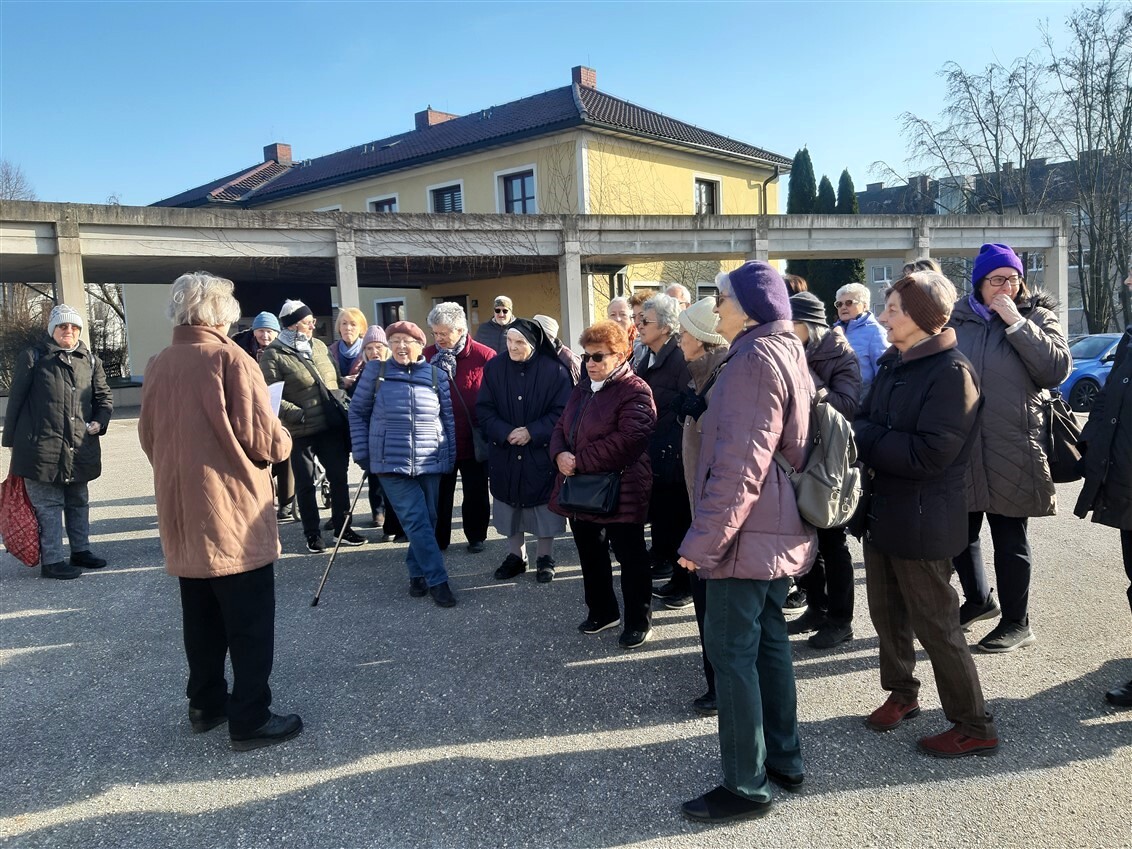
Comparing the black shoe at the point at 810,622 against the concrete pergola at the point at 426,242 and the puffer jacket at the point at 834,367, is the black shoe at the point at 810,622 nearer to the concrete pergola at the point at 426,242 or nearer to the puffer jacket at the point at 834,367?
the puffer jacket at the point at 834,367

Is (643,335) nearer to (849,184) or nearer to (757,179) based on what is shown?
(757,179)

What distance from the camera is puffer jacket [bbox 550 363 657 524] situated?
4.44 metres

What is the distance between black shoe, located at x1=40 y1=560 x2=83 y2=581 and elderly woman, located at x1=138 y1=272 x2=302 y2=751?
337 centimetres

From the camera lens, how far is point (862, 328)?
5.69 m

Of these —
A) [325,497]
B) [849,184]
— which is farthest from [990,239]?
[325,497]

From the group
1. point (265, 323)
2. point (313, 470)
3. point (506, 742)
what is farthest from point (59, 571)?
point (506, 742)

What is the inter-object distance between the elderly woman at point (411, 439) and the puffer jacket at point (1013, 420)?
10.9 feet

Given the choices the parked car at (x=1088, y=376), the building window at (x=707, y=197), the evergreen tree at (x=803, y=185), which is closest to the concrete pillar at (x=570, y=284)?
the parked car at (x=1088, y=376)

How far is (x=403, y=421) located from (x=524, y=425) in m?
0.87

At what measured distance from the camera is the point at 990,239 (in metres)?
22.4

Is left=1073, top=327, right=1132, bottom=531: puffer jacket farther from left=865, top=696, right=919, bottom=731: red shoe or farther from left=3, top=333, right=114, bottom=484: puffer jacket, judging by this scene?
left=3, top=333, right=114, bottom=484: puffer jacket

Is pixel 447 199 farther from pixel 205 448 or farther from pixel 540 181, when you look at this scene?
pixel 205 448

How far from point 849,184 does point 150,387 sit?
38180 mm

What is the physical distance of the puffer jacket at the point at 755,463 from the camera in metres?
2.72
